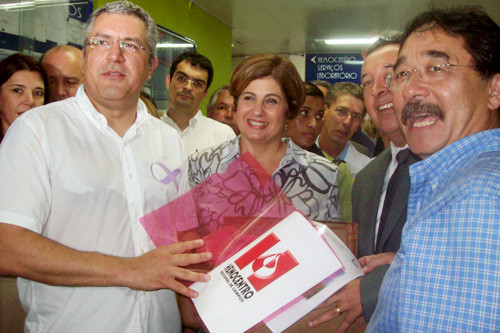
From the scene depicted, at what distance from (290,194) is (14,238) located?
3.22ft

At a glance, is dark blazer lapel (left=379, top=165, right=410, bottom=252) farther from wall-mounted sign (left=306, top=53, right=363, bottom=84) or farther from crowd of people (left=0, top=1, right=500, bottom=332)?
wall-mounted sign (left=306, top=53, right=363, bottom=84)

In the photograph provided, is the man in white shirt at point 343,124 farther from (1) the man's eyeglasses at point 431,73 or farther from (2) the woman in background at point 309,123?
(1) the man's eyeglasses at point 431,73

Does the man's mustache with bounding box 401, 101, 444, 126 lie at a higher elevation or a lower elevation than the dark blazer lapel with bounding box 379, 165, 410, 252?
higher

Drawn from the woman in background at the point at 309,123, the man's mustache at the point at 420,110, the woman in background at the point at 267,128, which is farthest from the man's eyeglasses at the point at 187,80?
the man's mustache at the point at 420,110

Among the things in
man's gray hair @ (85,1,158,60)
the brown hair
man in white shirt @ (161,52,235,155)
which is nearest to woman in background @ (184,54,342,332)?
the brown hair

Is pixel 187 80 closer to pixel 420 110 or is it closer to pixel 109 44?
pixel 109 44

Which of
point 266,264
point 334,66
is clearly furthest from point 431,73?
point 334,66

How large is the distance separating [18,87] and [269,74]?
150 cm

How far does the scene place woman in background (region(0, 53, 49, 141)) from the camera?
2137 mm

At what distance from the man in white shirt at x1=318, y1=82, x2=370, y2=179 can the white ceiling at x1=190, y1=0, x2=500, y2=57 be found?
152 inches

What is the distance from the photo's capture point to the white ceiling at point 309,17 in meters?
6.85

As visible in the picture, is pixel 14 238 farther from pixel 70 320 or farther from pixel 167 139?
pixel 167 139

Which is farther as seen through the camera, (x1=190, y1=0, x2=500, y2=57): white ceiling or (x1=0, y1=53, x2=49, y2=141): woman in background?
(x1=190, y1=0, x2=500, y2=57): white ceiling

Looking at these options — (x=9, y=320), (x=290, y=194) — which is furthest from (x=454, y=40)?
(x=9, y=320)
